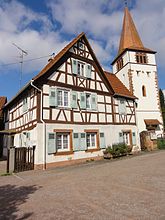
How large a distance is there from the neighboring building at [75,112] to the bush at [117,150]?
64cm

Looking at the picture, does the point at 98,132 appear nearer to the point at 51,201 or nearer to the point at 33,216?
the point at 51,201

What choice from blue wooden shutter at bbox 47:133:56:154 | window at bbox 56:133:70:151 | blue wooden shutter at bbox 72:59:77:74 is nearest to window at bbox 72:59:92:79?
blue wooden shutter at bbox 72:59:77:74

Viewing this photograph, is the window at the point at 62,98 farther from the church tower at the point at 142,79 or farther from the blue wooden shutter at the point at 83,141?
the church tower at the point at 142,79

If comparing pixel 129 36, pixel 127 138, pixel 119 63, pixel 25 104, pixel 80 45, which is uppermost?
pixel 129 36

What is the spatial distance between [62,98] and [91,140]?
413 cm

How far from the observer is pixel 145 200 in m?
4.97

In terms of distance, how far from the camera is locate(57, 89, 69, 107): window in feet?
43.0

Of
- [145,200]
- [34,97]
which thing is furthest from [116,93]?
[145,200]

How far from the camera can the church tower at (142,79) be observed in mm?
20828

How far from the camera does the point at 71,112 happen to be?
13508 millimetres

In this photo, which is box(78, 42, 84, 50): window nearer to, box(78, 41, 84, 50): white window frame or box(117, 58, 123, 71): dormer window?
box(78, 41, 84, 50): white window frame

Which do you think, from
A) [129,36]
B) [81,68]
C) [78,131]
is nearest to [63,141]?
[78,131]

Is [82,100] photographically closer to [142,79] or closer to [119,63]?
[142,79]

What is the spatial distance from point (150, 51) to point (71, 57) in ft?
44.1
